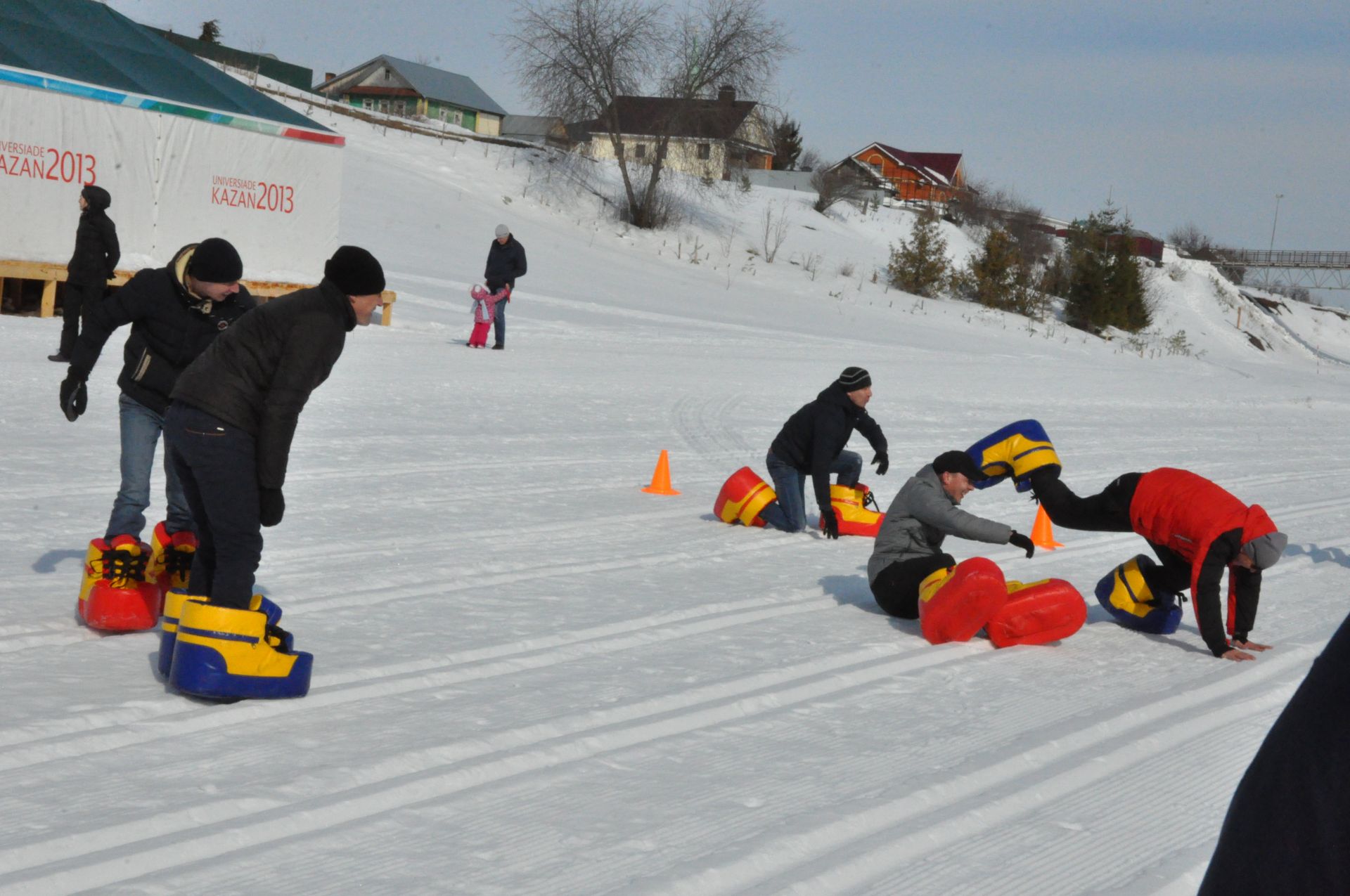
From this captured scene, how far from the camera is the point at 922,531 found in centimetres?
705

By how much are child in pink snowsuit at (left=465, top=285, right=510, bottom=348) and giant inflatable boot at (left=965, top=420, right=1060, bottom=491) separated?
11209mm

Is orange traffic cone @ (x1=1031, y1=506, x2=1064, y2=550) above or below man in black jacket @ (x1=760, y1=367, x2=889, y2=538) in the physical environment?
below

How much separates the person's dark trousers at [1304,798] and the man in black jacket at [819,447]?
25.3 ft

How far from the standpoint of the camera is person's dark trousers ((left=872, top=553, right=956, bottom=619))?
6.76 metres

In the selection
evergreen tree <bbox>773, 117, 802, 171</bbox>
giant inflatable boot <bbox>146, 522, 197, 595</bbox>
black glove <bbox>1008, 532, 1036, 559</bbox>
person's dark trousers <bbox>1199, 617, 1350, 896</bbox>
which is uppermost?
evergreen tree <bbox>773, 117, 802, 171</bbox>

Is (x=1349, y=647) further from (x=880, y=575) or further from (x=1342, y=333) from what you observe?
(x=1342, y=333)

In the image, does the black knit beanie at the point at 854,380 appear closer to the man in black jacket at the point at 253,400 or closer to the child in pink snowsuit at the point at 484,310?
the man in black jacket at the point at 253,400

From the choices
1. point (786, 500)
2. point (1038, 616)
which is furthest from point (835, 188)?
point (1038, 616)

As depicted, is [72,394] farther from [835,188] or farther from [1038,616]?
[835,188]

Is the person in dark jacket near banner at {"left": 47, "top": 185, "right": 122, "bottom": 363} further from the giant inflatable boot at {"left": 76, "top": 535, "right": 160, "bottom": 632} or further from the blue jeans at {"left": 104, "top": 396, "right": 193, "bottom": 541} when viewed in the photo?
the giant inflatable boot at {"left": 76, "top": 535, "right": 160, "bottom": 632}

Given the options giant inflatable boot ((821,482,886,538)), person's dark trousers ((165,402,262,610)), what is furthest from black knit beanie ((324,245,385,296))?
giant inflatable boot ((821,482,886,538))

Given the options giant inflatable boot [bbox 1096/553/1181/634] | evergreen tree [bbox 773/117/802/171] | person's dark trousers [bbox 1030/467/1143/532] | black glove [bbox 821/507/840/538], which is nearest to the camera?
person's dark trousers [bbox 1030/467/1143/532]

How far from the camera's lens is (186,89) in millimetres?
17984

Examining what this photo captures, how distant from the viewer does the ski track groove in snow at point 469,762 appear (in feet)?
11.4
